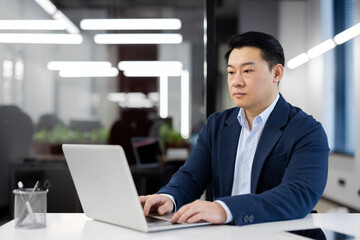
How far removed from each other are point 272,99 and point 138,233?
3.26 ft

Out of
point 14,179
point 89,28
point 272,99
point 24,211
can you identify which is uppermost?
point 89,28

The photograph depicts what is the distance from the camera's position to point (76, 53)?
11.8 feet

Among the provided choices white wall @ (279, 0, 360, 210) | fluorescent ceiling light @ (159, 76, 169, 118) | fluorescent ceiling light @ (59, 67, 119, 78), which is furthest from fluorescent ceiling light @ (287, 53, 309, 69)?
fluorescent ceiling light @ (59, 67, 119, 78)

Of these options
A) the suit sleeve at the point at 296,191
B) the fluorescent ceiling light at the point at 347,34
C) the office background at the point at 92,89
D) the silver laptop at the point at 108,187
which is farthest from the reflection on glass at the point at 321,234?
the fluorescent ceiling light at the point at 347,34

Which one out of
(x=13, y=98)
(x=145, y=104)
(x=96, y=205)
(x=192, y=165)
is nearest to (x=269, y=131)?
(x=192, y=165)

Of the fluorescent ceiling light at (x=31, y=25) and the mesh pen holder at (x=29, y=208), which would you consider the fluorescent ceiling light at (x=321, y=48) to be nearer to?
the fluorescent ceiling light at (x=31, y=25)

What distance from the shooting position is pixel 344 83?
5.11m

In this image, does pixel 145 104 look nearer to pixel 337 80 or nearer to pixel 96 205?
pixel 96 205

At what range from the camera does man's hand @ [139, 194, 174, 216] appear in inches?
65.6

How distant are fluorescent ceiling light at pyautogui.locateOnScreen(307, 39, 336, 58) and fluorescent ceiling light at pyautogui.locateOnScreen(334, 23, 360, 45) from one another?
0.26ft

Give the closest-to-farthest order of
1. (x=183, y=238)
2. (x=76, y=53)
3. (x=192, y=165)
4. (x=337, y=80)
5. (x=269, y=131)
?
(x=183, y=238) → (x=269, y=131) → (x=192, y=165) → (x=76, y=53) → (x=337, y=80)

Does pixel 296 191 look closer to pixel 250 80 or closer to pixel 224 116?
pixel 250 80

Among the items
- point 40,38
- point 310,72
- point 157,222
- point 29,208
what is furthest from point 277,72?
point 310,72

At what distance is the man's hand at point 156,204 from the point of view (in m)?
1.67
